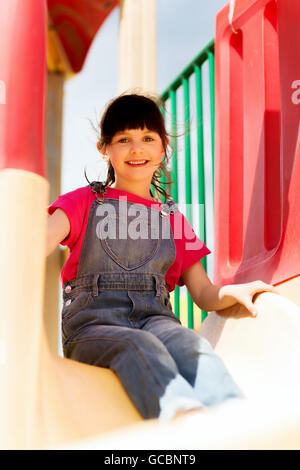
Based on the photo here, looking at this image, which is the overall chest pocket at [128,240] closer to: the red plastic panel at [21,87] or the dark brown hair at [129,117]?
the dark brown hair at [129,117]

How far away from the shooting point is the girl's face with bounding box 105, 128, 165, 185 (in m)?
0.99

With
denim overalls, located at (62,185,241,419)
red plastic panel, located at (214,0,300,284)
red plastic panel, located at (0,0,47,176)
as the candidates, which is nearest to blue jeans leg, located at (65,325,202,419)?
denim overalls, located at (62,185,241,419)

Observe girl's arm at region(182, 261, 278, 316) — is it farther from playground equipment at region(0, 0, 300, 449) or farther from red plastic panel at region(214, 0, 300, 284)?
red plastic panel at region(214, 0, 300, 284)

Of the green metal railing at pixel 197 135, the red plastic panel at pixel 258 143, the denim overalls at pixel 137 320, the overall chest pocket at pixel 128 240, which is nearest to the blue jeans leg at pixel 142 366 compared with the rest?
the denim overalls at pixel 137 320

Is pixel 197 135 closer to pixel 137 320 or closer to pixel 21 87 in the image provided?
pixel 137 320

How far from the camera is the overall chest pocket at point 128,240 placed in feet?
2.91

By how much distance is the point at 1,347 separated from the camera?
0.52 metres

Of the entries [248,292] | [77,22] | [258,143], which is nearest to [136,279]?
[248,292]

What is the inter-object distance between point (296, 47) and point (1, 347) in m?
0.85

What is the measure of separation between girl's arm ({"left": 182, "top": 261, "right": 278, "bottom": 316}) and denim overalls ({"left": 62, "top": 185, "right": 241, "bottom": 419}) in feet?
0.25

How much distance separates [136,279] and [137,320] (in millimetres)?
66

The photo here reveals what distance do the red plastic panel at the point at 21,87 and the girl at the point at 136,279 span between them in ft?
0.80

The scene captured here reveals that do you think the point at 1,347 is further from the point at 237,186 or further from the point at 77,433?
the point at 237,186

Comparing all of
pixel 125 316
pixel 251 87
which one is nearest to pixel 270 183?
pixel 251 87
